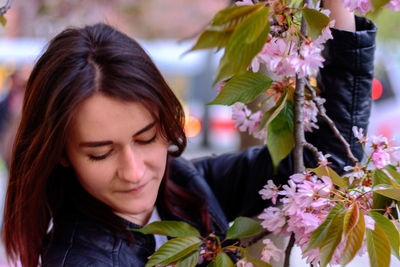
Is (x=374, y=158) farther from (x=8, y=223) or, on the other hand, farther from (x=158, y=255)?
(x=8, y=223)

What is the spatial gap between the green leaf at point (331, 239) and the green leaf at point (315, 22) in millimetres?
211

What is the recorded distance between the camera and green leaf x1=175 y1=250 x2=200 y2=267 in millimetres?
710

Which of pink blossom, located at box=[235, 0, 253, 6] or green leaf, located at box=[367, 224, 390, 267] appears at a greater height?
pink blossom, located at box=[235, 0, 253, 6]

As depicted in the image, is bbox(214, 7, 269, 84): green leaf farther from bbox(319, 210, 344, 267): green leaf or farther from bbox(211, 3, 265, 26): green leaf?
bbox(319, 210, 344, 267): green leaf

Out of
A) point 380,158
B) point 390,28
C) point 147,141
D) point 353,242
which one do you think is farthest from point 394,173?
point 390,28

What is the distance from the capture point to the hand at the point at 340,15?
0.76 m

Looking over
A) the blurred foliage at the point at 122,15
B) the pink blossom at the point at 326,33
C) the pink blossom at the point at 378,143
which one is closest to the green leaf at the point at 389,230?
the pink blossom at the point at 378,143

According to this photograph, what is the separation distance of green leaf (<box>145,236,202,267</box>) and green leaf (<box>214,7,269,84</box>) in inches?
11.4

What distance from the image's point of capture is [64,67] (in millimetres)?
814

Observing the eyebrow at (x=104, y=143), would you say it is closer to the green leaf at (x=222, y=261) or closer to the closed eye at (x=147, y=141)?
the closed eye at (x=147, y=141)

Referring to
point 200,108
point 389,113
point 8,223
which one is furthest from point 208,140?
point 8,223

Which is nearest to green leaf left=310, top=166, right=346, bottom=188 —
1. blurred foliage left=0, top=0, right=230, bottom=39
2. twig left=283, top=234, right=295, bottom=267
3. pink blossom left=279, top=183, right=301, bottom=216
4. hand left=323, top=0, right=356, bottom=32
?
pink blossom left=279, top=183, right=301, bottom=216

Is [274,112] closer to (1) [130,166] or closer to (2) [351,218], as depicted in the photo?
(2) [351,218]

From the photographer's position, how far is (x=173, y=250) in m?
0.71
